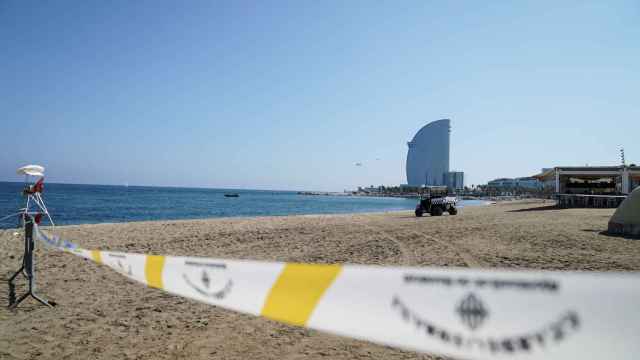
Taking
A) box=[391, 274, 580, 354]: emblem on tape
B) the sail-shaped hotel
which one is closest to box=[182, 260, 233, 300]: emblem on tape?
box=[391, 274, 580, 354]: emblem on tape

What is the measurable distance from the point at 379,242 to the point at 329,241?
5.33ft

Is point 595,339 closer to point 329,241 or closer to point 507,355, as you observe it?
point 507,355

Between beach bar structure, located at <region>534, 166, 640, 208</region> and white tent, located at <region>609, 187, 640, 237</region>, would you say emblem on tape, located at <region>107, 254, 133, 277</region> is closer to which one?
white tent, located at <region>609, 187, 640, 237</region>

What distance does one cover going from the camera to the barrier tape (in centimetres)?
154

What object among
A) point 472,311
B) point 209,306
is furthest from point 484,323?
point 209,306

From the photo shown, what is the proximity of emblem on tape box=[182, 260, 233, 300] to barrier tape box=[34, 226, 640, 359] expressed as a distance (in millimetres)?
184

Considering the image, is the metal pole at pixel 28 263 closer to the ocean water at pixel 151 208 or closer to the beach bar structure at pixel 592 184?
the ocean water at pixel 151 208

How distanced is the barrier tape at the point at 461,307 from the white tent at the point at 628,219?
43.2 ft

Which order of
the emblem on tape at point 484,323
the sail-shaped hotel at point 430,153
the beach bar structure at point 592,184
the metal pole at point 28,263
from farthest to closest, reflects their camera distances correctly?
the sail-shaped hotel at point 430,153
the beach bar structure at point 592,184
the metal pole at point 28,263
the emblem on tape at point 484,323

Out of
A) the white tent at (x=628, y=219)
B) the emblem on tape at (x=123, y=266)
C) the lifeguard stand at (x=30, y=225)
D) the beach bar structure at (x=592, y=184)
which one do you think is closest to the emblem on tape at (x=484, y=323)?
the emblem on tape at (x=123, y=266)

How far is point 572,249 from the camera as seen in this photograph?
356 inches

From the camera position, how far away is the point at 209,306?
496cm

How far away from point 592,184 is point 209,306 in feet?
125

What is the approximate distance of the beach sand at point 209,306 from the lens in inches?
144
